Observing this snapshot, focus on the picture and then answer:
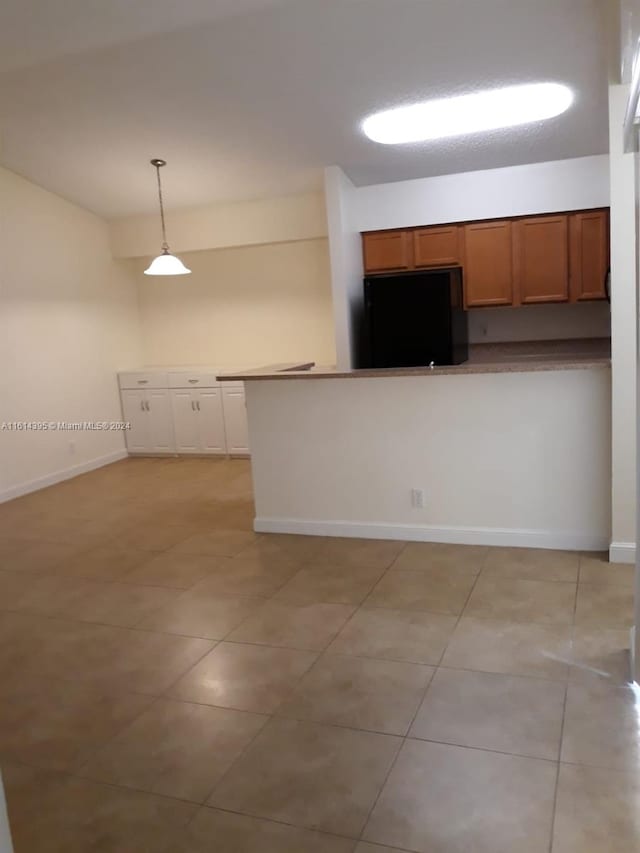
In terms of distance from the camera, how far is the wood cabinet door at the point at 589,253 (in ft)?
16.2

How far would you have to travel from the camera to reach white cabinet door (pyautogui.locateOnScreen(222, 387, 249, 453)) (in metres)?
6.55

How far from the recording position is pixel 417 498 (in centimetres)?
391

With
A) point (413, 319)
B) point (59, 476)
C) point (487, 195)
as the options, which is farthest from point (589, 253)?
point (59, 476)

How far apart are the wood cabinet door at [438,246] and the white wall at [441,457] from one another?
6.44 ft

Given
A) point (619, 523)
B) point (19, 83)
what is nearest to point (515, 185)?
point (619, 523)

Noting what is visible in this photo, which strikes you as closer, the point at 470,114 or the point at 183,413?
the point at 470,114

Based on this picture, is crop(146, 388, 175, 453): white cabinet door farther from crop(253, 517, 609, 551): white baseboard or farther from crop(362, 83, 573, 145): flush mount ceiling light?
crop(362, 83, 573, 145): flush mount ceiling light

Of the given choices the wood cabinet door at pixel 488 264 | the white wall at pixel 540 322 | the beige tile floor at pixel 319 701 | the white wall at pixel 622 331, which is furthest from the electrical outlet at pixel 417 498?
the white wall at pixel 540 322

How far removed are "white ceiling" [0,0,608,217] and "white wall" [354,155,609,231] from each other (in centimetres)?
12

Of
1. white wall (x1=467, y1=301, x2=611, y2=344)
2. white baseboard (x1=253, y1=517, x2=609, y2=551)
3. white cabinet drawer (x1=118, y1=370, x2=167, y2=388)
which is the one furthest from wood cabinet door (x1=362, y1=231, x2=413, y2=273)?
white cabinet drawer (x1=118, y1=370, x2=167, y2=388)

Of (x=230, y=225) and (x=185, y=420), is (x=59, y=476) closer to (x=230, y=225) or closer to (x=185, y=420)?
(x=185, y=420)

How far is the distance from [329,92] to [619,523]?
3.01 meters

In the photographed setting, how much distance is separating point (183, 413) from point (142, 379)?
1.95 ft

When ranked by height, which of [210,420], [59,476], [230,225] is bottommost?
[59,476]
